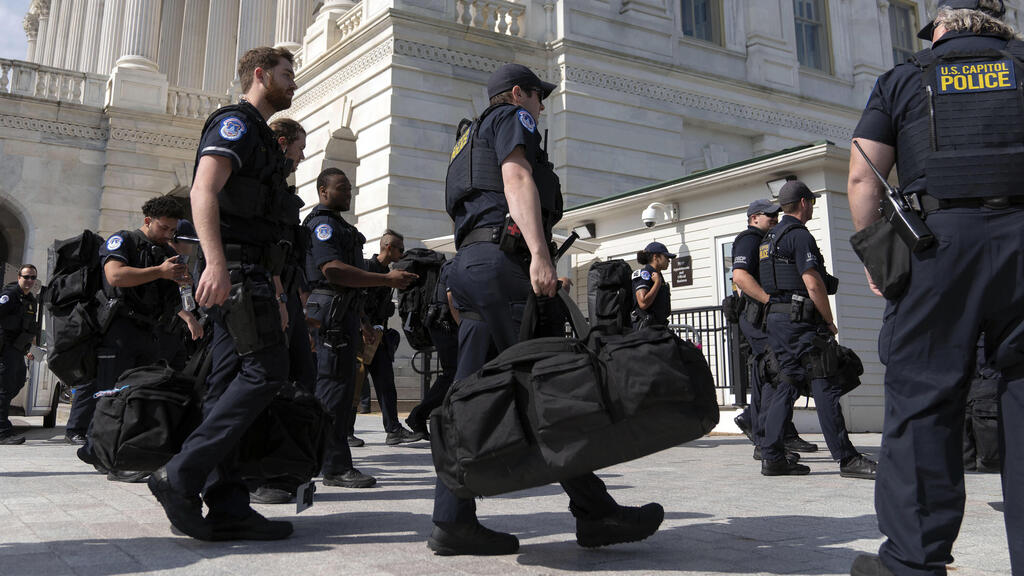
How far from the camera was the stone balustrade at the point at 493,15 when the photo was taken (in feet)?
60.2

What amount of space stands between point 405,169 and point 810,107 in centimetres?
1233

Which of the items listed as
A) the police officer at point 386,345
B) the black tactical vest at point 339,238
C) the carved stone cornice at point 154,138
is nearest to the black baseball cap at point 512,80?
the black tactical vest at point 339,238

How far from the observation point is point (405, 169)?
17.0m

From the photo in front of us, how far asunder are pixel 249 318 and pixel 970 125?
9.19 feet

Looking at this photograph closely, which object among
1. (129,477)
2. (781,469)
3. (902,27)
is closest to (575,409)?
(781,469)

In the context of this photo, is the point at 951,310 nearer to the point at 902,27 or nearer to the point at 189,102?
the point at 189,102

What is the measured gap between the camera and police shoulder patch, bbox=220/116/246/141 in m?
3.69

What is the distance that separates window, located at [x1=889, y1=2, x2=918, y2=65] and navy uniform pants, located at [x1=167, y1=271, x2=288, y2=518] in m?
26.5

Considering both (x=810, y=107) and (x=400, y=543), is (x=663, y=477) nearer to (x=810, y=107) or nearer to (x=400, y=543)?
(x=400, y=543)

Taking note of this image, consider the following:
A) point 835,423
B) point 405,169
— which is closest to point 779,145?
point 405,169

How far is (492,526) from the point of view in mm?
3990

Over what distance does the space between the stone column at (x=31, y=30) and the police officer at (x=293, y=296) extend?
188 feet

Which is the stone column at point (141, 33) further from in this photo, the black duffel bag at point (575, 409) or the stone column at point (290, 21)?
the black duffel bag at point (575, 409)

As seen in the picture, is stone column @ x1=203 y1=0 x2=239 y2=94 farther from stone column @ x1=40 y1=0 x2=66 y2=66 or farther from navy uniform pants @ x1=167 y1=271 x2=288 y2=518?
navy uniform pants @ x1=167 y1=271 x2=288 y2=518
